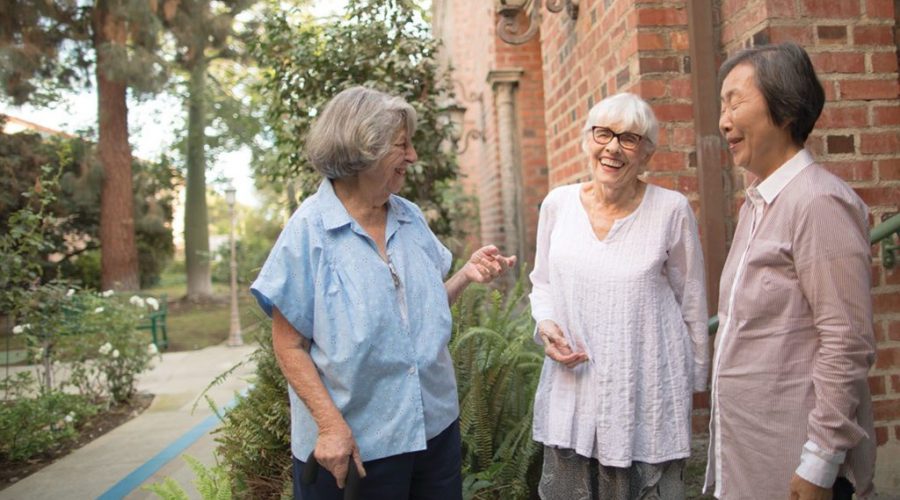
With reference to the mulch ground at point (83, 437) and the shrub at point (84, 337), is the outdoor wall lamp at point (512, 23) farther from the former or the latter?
the mulch ground at point (83, 437)

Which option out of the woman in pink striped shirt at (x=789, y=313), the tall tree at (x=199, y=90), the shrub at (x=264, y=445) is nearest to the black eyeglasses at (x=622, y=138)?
the woman in pink striped shirt at (x=789, y=313)

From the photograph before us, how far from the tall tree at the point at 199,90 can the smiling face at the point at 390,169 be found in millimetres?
18513

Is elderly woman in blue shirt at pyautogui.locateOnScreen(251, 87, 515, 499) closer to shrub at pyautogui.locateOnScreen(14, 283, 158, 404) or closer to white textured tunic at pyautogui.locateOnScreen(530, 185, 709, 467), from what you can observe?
white textured tunic at pyautogui.locateOnScreen(530, 185, 709, 467)

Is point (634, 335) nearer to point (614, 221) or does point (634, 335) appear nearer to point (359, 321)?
point (614, 221)

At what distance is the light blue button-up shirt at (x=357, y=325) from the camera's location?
1736 millimetres

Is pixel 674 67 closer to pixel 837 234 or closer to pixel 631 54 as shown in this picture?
pixel 631 54

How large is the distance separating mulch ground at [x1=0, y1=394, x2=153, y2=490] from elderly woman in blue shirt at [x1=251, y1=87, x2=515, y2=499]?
12.8ft

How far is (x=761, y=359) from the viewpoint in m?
1.63

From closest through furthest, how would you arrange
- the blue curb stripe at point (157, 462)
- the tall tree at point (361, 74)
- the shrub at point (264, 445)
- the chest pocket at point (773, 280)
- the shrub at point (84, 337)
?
the chest pocket at point (773, 280) → the shrub at point (264, 445) → the blue curb stripe at point (157, 462) → the tall tree at point (361, 74) → the shrub at point (84, 337)

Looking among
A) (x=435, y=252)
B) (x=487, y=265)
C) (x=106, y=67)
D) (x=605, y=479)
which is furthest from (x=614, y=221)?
(x=106, y=67)

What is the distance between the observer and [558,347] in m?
2.15

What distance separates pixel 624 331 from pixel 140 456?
4.24 meters

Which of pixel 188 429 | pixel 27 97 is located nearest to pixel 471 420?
pixel 188 429

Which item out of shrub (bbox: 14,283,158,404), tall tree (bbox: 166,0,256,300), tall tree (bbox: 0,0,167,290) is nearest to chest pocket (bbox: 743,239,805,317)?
shrub (bbox: 14,283,158,404)
